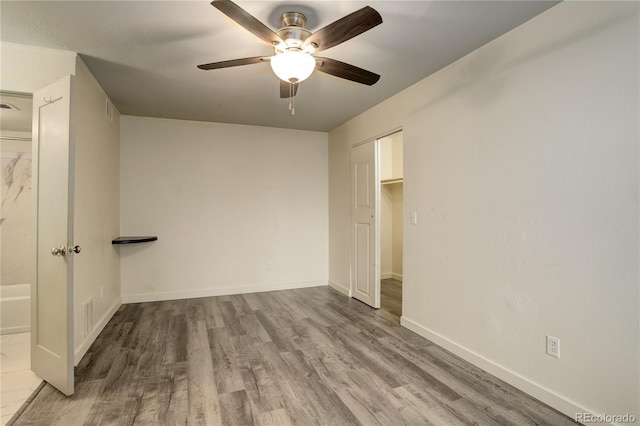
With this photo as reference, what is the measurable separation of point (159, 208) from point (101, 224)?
3.27ft

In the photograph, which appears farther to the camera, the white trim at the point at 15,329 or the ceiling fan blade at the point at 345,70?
the white trim at the point at 15,329

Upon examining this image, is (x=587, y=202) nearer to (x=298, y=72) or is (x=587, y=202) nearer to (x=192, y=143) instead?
(x=298, y=72)

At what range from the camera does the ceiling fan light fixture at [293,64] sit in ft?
5.93

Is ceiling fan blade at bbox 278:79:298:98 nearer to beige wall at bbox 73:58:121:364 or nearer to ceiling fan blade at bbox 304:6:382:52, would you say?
ceiling fan blade at bbox 304:6:382:52

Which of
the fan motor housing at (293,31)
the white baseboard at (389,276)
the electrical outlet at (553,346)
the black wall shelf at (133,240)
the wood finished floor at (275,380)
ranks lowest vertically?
the wood finished floor at (275,380)

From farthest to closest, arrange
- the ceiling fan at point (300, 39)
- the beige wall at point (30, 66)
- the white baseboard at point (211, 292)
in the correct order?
the white baseboard at point (211, 292) → the beige wall at point (30, 66) → the ceiling fan at point (300, 39)

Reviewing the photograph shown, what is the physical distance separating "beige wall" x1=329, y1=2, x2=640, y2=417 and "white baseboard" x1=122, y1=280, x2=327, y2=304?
219 centimetres

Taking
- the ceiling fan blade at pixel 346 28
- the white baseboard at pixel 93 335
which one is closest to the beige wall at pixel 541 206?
the ceiling fan blade at pixel 346 28

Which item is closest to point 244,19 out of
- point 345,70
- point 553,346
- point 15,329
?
point 345,70

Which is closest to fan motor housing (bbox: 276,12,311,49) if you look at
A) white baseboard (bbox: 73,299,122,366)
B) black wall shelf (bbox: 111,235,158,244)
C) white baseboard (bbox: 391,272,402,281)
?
white baseboard (bbox: 73,299,122,366)

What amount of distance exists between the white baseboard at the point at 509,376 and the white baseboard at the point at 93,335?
2842 mm

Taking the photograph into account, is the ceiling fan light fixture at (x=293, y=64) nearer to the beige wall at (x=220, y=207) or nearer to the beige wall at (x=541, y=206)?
the beige wall at (x=541, y=206)

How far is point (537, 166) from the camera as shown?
198 centimetres

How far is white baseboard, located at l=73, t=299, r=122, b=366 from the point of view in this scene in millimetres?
2415
